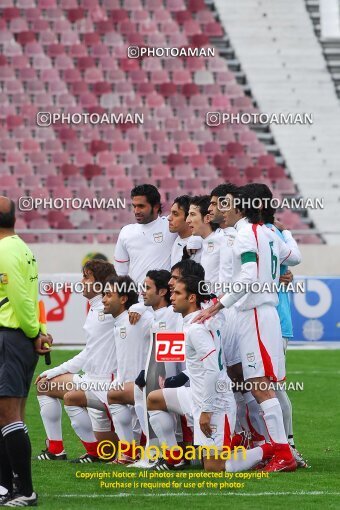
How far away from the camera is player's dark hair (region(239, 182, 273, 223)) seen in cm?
755

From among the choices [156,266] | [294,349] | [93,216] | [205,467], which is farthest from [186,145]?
[205,467]

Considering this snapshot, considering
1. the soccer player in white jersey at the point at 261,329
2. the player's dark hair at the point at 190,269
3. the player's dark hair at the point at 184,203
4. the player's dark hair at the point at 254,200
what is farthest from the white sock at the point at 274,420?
the player's dark hair at the point at 184,203

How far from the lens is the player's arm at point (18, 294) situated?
239 inches

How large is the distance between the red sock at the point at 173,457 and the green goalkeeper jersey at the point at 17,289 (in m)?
1.74

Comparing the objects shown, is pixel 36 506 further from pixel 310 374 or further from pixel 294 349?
pixel 294 349

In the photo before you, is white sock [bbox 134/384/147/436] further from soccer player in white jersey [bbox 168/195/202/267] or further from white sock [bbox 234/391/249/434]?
soccer player in white jersey [bbox 168/195/202/267]

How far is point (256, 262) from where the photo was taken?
7.41 metres

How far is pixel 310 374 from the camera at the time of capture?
13953 mm

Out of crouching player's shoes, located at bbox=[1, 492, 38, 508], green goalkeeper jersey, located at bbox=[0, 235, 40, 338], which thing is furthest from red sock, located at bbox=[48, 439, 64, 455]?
green goalkeeper jersey, located at bbox=[0, 235, 40, 338]

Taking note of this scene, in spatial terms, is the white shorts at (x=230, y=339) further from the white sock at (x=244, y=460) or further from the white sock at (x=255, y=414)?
the white sock at (x=244, y=460)

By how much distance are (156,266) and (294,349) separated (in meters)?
8.21

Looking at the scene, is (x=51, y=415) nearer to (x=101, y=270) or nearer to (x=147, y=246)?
(x=101, y=270)

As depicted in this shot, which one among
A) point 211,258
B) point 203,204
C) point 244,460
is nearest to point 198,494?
point 244,460

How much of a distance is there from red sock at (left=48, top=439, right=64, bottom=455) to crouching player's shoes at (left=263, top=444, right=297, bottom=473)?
163cm
